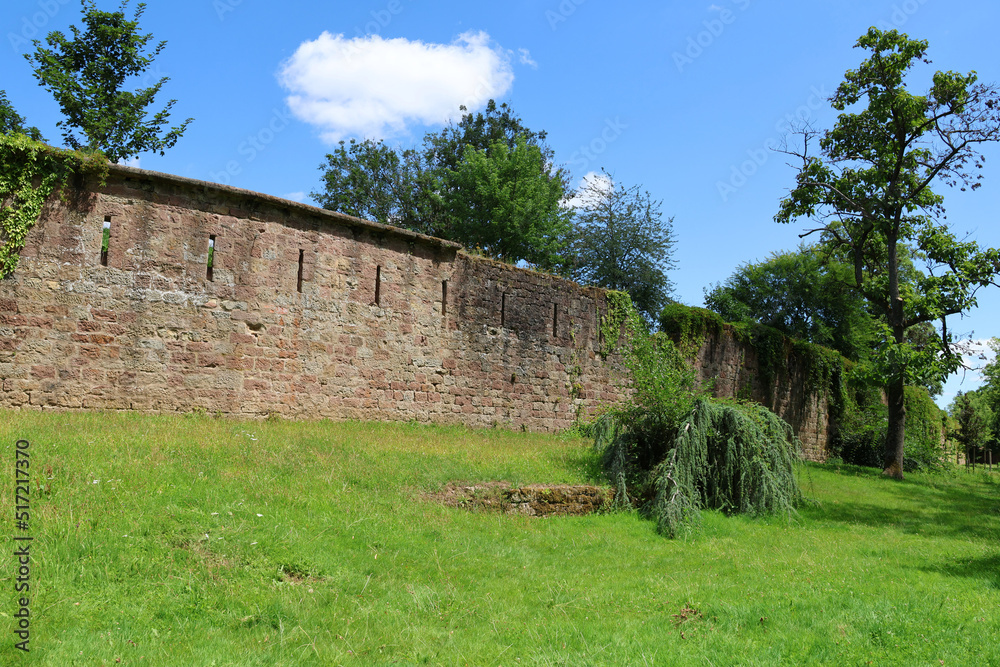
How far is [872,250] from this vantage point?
2252 centimetres

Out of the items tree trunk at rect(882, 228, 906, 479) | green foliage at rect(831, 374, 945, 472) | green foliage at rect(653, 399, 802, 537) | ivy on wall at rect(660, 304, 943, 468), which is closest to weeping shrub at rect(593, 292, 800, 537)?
green foliage at rect(653, 399, 802, 537)

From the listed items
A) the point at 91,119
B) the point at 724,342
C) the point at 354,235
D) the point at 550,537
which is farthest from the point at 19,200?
the point at 724,342

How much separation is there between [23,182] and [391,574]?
8.62 m

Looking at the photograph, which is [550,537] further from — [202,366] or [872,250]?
[872,250]

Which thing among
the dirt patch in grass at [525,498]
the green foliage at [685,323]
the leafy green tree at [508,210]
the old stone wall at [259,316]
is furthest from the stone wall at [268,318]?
the leafy green tree at [508,210]

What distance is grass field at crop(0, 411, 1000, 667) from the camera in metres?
4.64

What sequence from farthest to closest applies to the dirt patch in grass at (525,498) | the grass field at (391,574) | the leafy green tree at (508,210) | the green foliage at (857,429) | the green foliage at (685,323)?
the leafy green tree at (508,210)
the green foliage at (857,429)
the green foliage at (685,323)
the dirt patch in grass at (525,498)
the grass field at (391,574)

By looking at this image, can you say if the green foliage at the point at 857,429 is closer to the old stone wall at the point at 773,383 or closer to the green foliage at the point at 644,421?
the old stone wall at the point at 773,383

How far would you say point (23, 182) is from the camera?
402 inches

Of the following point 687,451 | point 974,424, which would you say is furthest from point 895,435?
point 974,424

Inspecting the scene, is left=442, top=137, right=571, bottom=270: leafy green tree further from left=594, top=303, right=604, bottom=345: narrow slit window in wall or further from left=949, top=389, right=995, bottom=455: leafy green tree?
left=949, top=389, right=995, bottom=455: leafy green tree

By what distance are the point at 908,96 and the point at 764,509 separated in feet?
45.1

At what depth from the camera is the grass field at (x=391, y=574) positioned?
183 inches

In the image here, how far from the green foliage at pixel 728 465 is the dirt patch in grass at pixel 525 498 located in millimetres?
1018
